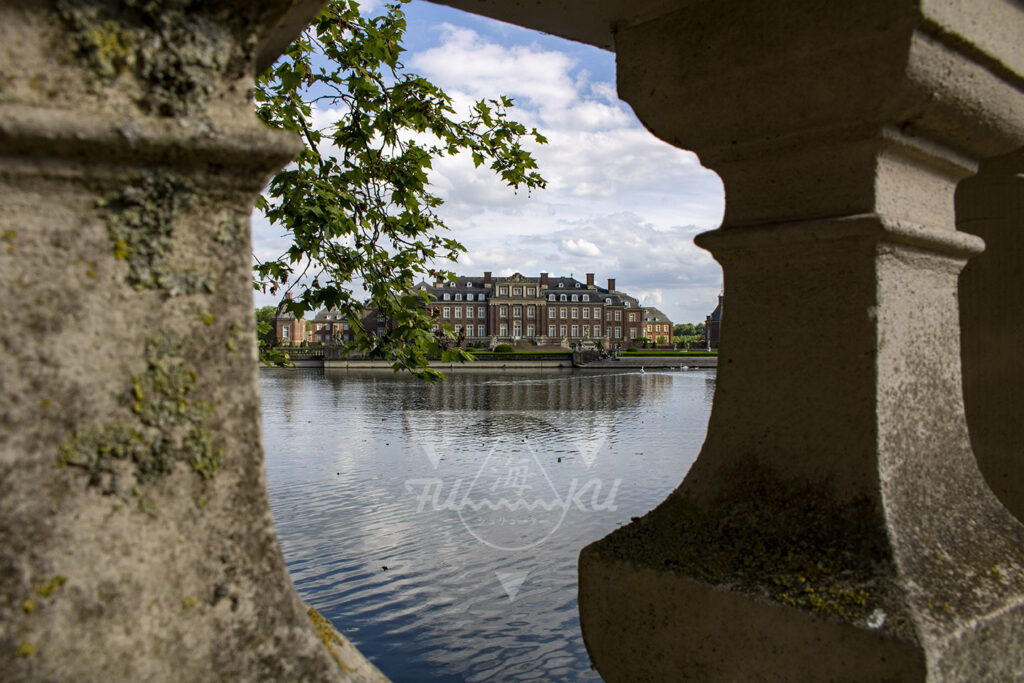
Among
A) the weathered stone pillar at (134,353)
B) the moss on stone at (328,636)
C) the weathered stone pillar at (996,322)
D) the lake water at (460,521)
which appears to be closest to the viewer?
the weathered stone pillar at (134,353)

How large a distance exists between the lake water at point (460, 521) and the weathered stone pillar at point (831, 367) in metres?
2.65

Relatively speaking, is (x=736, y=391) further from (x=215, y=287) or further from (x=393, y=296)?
(x=393, y=296)

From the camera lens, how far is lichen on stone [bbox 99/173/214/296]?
34.1 inches

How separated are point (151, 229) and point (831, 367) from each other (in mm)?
1400

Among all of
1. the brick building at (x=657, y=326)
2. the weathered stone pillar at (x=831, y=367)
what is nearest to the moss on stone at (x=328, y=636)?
the weathered stone pillar at (x=831, y=367)

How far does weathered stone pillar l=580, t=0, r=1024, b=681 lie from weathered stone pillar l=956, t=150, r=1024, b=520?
2.21 feet

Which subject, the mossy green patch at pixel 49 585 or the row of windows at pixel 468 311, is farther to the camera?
the row of windows at pixel 468 311

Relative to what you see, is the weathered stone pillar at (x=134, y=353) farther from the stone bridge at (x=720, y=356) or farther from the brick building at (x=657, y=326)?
the brick building at (x=657, y=326)

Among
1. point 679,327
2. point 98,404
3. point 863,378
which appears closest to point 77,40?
point 98,404

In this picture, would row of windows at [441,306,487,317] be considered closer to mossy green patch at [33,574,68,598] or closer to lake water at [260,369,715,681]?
lake water at [260,369,715,681]

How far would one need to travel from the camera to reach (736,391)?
1.86 meters

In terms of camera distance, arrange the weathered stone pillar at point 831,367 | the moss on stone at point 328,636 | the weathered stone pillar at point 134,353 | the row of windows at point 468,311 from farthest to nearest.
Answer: the row of windows at point 468,311
the weathered stone pillar at point 831,367
the moss on stone at point 328,636
the weathered stone pillar at point 134,353

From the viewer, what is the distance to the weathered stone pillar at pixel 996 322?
238 cm

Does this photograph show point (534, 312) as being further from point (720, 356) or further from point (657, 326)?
point (720, 356)
